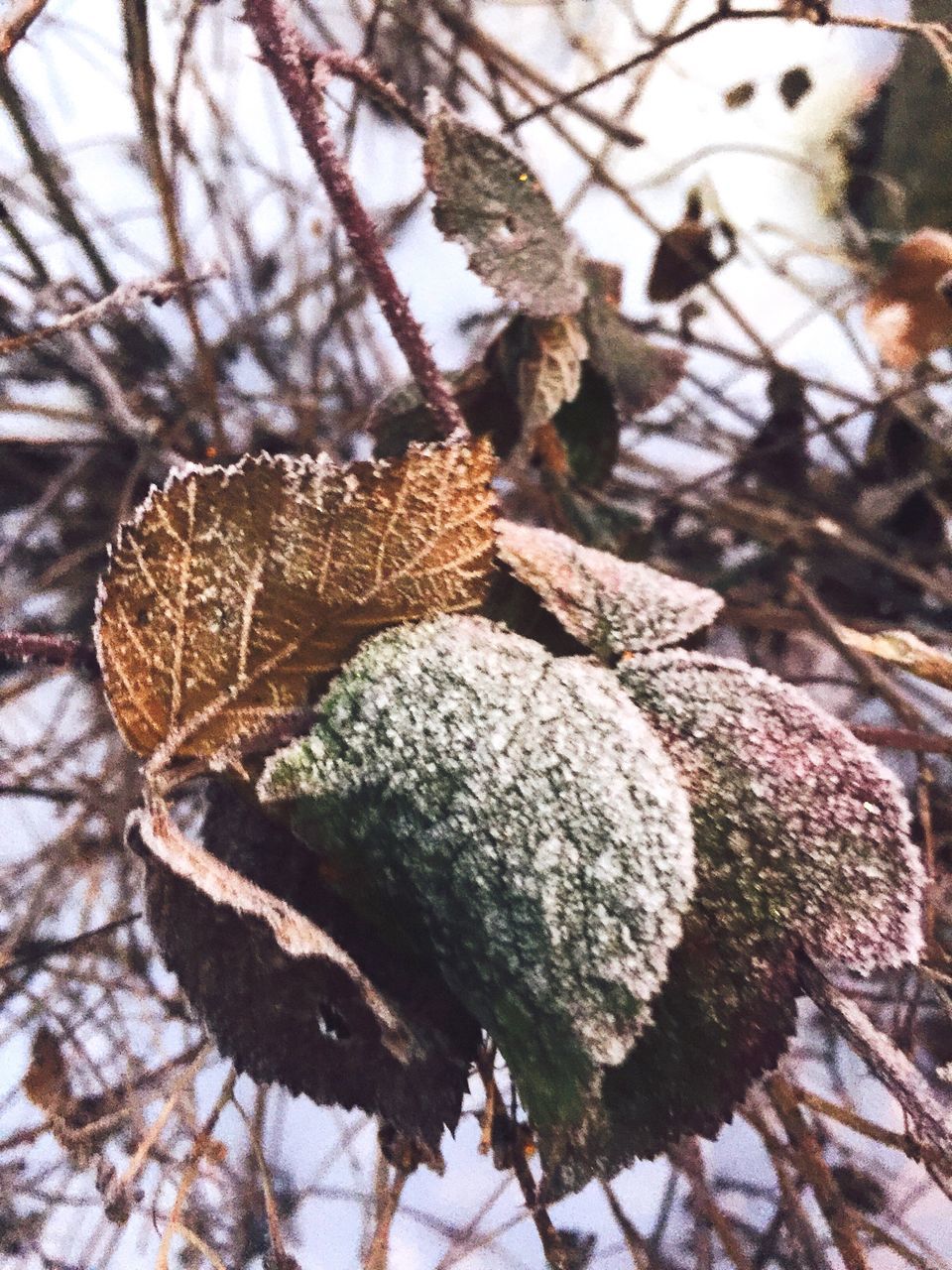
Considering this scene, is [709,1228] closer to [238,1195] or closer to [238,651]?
[238,1195]

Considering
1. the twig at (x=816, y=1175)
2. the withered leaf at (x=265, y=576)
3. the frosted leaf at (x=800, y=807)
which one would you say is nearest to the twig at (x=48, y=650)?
the withered leaf at (x=265, y=576)

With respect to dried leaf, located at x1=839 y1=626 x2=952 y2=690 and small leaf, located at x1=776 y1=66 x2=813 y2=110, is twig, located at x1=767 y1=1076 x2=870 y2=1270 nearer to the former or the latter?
dried leaf, located at x1=839 y1=626 x2=952 y2=690

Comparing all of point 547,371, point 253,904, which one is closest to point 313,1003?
point 253,904

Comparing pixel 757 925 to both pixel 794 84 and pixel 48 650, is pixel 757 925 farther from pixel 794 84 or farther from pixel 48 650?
pixel 794 84

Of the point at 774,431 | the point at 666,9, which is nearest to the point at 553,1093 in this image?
the point at 774,431

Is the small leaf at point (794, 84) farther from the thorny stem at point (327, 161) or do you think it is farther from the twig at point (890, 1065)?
the twig at point (890, 1065)

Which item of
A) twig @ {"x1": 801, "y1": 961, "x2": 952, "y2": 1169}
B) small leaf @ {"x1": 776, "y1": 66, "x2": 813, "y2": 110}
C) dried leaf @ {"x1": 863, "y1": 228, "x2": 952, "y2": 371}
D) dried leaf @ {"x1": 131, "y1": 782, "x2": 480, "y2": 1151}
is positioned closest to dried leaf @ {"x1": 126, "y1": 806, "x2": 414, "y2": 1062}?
dried leaf @ {"x1": 131, "y1": 782, "x2": 480, "y2": 1151}

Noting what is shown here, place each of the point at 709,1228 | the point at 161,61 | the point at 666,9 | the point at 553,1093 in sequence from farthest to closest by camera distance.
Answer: the point at 666,9 → the point at 161,61 → the point at 709,1228 → the point at 553,1093
